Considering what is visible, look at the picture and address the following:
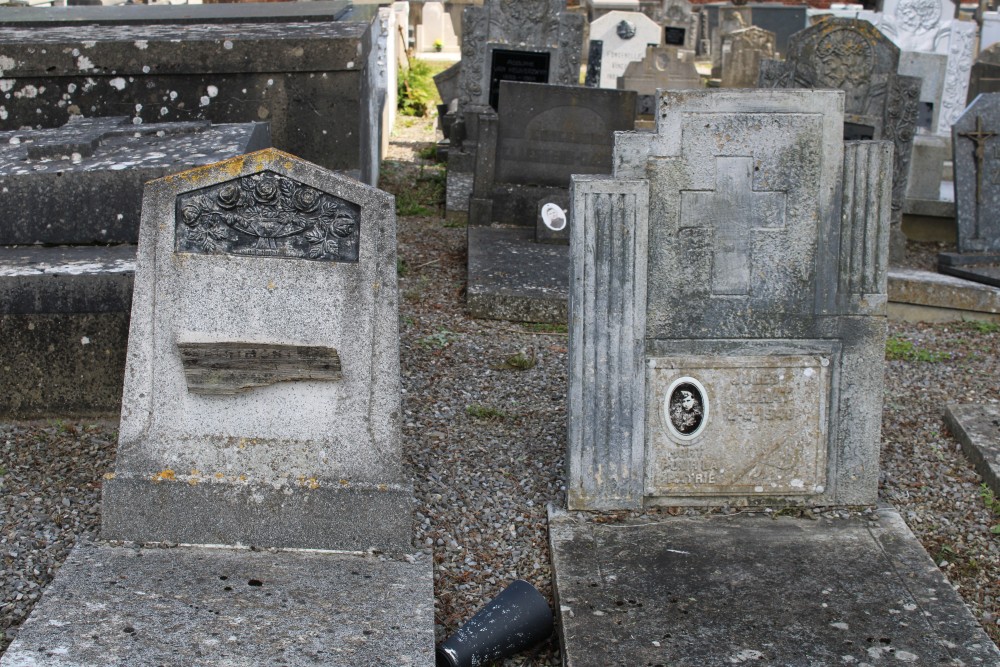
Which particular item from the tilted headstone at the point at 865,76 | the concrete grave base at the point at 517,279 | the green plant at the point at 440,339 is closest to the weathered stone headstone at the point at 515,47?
the tilted headstone at the point at 865,76

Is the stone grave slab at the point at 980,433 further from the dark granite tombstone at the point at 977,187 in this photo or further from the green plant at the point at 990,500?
the dark granite tombstone at the point at 977,187

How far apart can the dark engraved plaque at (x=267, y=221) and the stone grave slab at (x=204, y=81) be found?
3492 mm

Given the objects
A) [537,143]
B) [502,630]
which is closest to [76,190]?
[502,630]

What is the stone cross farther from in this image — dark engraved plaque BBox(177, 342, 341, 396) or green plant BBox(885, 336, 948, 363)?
dark engraved plaque BBox(177, 342, 341, 396)

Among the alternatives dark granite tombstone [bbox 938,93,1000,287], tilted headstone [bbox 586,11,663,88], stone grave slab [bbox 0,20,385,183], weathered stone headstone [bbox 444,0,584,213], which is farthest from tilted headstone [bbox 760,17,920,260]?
tilted headstone [bbox 586,11,663,88]

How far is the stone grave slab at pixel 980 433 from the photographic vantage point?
182 inches

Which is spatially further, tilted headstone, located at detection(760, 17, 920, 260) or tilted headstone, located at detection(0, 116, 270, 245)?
tilted headstone, located at detection(760, 17, 920, 260)

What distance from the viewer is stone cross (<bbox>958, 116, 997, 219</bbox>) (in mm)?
8188

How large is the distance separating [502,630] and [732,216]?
1.69m

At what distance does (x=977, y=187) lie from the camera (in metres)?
8.23

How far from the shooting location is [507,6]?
11.7 meters

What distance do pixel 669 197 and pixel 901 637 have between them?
1.66 meters

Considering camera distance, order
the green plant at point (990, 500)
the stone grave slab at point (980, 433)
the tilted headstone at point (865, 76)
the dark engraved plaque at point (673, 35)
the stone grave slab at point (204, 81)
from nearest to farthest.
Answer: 1. the green plant at point (990, 500)
2. the stone grave slab at point (980, 433)
3. the stone grave slab at point (204, 81)
4. the tilted headstone at point (865, 76)
5. the dark engraved plaque at point (673, 35)

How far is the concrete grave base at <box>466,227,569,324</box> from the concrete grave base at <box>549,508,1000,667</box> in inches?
104
